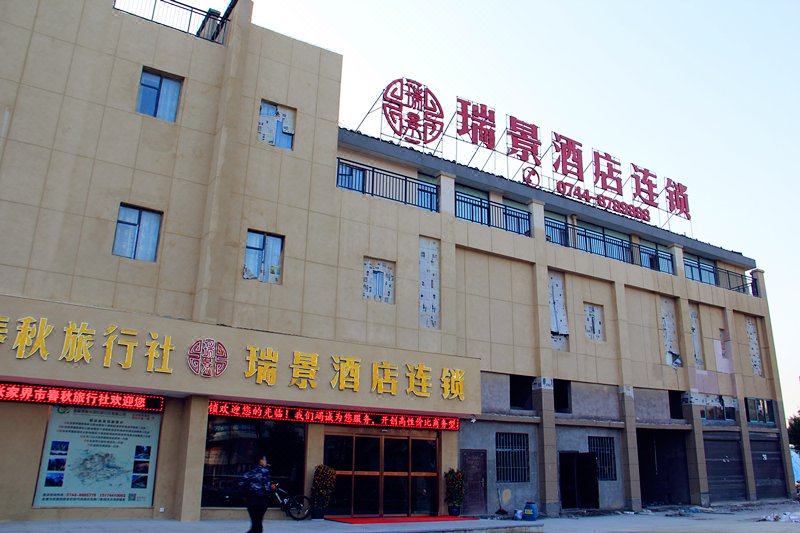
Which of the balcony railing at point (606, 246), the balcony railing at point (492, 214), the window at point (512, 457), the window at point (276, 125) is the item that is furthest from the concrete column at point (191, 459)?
the balcony railing at point (606, 246)

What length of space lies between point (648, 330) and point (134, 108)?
76.1 ft

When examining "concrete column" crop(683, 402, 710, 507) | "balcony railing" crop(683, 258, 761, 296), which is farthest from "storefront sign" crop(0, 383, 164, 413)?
"balcony railing" crop(683, 258, 761, 296)

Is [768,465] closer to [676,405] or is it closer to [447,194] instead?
[676,405]

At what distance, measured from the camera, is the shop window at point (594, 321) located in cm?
2711

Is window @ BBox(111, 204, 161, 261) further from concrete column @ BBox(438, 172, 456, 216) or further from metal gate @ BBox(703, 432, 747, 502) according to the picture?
metal gate @ BBox(703, 432, 747, 502)

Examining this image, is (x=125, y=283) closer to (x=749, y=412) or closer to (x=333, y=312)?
(x=333, y=312)

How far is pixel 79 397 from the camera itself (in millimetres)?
15805

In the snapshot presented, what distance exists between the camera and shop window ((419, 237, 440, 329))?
866 inches

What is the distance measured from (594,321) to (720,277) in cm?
1204

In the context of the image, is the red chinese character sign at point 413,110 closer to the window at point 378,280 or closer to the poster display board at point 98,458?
the window at point 378,280

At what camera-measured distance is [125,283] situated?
1695 centimetres

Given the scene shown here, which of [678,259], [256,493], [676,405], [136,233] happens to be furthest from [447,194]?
[676,405]

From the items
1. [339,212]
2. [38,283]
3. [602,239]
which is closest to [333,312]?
[339,212]

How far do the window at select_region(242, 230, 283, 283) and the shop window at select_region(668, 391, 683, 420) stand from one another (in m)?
20.3
